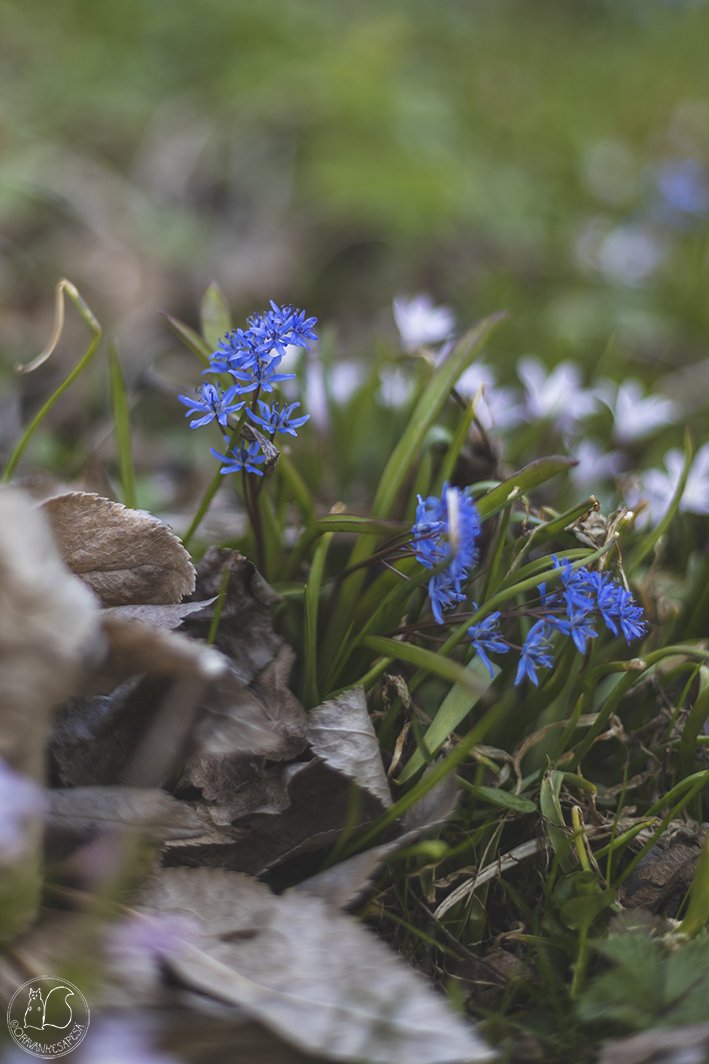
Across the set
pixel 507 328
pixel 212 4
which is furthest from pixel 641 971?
pixel 212 4

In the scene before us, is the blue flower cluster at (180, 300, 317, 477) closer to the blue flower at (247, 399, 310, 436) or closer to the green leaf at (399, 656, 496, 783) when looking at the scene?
the blue flower at (247, 399, 310, 436)

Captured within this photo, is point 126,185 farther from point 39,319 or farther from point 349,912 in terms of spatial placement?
point 349,912

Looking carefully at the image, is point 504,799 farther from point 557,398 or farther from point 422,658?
point 557,398

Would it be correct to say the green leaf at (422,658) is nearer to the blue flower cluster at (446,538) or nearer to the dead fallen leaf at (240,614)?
the blue flower cluster at (446,538)

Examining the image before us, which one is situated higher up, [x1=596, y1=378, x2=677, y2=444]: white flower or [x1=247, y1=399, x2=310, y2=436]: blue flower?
[x1=596, y1=378, x2=677, y2=444]: white flower

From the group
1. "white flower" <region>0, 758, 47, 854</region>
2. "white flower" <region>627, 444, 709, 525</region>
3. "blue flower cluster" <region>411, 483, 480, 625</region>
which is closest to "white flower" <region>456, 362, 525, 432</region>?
"white flower" <region>627, 444, 709, 525</region>

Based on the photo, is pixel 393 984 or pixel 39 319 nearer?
pixel 393 984
